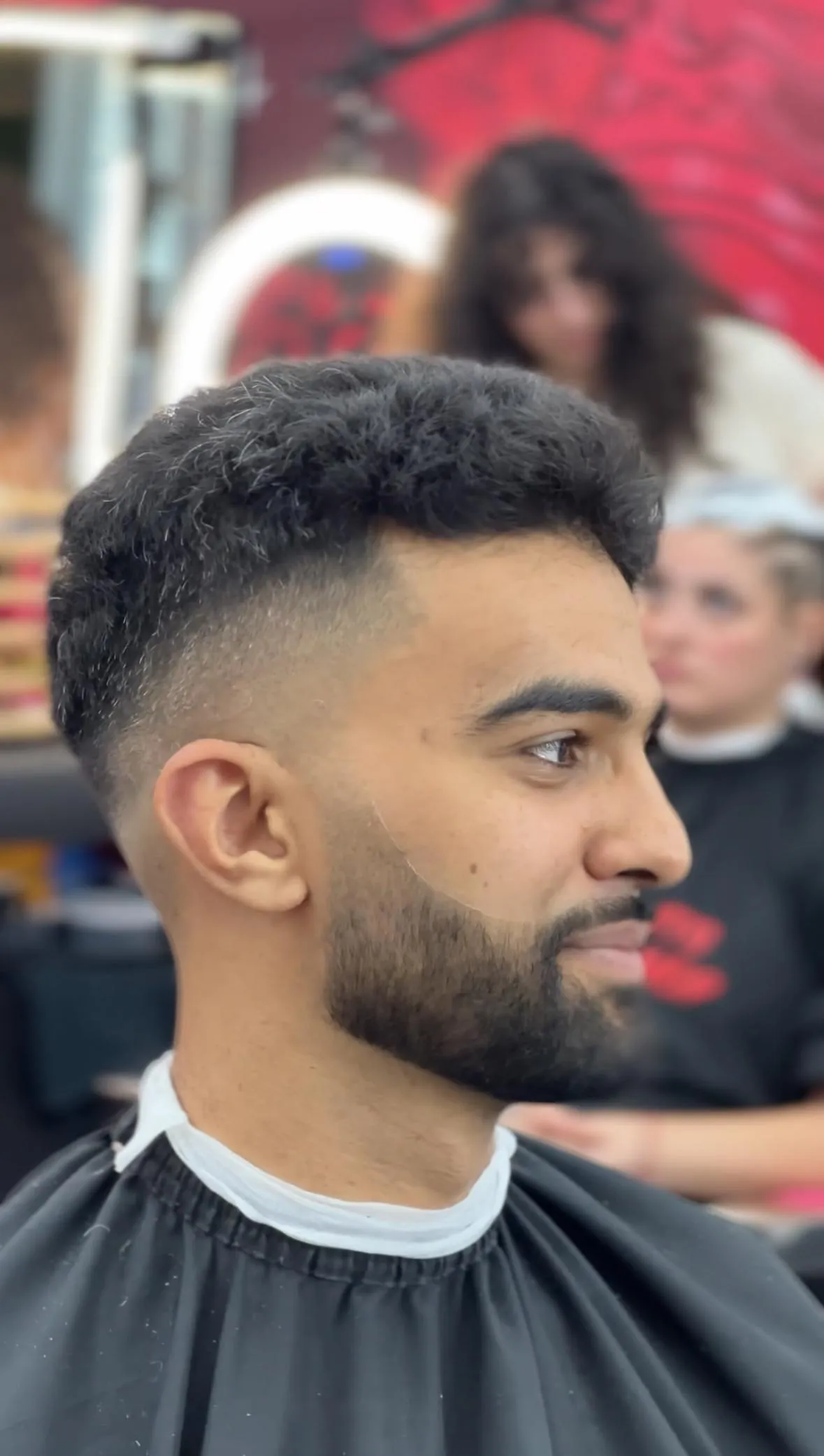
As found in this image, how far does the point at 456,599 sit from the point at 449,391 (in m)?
0.11

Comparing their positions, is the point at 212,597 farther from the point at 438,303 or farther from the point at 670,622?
the point at 438,303

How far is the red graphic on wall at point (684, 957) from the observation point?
1.40m

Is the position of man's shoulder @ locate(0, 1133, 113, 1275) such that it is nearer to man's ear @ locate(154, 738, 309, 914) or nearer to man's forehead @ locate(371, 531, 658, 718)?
man's ear @ locate(154, 738, 309, 914)

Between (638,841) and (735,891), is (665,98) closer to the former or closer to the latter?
(735,891)

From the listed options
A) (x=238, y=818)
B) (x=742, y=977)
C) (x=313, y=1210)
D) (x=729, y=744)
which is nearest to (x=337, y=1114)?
(x=313, y=1210)

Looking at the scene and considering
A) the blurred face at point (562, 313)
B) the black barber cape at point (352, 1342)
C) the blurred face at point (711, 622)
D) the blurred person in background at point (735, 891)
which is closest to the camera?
the black barber cape at point (352, 1342)

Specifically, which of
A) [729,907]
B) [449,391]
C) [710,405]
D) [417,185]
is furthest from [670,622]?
[417,185]

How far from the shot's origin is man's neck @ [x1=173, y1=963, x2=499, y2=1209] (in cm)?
78

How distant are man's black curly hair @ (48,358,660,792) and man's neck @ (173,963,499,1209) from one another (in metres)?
0.19

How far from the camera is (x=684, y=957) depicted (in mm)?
1421

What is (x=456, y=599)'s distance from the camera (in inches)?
29.1

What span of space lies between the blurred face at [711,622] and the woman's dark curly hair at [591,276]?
430 millimetres

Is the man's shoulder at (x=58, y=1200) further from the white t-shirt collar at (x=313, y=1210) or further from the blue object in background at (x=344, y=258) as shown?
the blue object in background at (x=344, y=258)

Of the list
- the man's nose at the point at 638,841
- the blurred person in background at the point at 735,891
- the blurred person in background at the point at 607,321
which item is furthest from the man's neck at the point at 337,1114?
the blurred person in background at the point at 607,321
